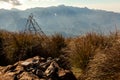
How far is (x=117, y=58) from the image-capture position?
289 inches

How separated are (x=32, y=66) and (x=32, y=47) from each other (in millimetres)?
3621

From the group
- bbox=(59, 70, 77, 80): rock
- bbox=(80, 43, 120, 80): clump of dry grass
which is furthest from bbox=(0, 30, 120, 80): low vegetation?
bbox=(59, 70, 77, 80): rock

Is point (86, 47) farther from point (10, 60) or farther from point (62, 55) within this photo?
point (10, 60)

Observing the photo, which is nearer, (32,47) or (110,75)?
(110,75)

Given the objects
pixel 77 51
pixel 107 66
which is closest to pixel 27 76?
pixel 107 66

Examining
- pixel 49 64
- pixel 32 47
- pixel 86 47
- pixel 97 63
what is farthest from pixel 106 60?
pixel 32 47

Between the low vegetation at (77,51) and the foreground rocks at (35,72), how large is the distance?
676 millimetres

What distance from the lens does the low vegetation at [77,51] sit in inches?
294

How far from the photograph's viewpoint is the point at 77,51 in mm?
9648

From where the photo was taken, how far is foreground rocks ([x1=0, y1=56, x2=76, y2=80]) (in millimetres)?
7316

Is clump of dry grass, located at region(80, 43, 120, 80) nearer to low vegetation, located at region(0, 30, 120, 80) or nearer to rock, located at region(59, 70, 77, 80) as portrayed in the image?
low vegetation, located at region(0, 30, 120, 80)

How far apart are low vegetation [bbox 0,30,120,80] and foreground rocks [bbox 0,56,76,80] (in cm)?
68

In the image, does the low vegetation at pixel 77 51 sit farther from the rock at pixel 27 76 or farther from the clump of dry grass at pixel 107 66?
the rock at pixel 27 76

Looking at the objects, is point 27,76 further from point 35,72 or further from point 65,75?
point 65,75
